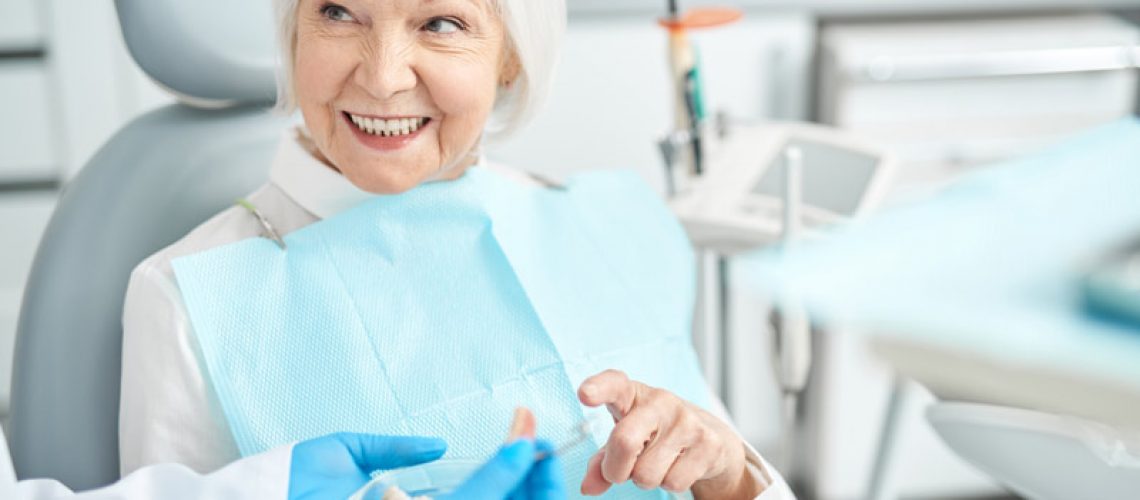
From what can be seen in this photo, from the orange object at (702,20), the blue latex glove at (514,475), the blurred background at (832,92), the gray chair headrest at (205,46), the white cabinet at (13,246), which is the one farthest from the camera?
the white cabinet at (13,246)

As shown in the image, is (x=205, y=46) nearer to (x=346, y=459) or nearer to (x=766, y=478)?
(x=346, y=459)

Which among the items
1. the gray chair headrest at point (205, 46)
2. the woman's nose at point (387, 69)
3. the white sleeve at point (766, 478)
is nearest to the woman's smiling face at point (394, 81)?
the woman's nose at point (387, 69)

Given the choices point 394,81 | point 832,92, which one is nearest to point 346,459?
point 394,81

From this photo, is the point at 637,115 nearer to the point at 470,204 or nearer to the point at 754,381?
the point at 754,381

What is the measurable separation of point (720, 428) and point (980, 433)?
46 cm

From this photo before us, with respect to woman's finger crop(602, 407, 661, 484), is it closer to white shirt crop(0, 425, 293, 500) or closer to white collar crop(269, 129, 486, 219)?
white shirt crop(0, 425, 293, 500)

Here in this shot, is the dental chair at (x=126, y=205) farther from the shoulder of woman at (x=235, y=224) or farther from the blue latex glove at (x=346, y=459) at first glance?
the blue latex glove at (x=346, y=459)

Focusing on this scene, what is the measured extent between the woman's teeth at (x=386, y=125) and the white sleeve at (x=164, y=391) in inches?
8.0

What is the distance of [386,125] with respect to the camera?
1.07 meters

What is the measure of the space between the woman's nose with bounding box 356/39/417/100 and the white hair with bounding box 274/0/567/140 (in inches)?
3.5

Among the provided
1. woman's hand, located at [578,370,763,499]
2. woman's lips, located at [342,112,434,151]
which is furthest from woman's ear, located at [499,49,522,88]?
woman's hand, located at [578,370,763,499]

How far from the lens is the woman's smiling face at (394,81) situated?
3.42ft

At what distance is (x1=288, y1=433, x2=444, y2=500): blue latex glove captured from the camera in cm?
93

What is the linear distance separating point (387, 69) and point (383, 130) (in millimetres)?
63
